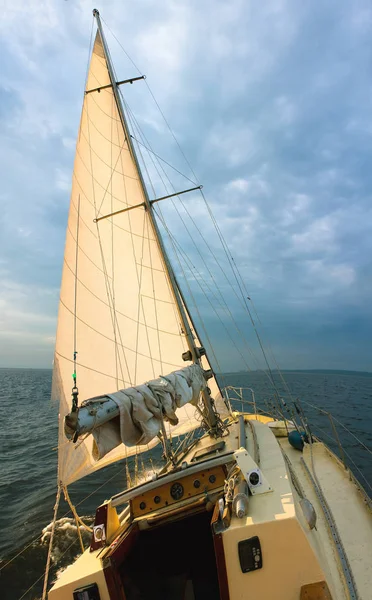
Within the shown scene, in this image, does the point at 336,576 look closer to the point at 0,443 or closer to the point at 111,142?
the point at 111,142

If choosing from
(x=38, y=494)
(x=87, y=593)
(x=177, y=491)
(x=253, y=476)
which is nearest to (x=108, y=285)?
(x=177, y=491)

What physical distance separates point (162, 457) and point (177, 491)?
1.54 metres

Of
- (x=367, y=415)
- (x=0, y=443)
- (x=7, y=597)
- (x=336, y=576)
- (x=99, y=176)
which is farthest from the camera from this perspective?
(x=367, y=415)

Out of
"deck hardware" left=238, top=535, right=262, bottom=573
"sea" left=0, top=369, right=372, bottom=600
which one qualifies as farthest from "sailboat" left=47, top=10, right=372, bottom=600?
"sea" left=0, top=369, right=372, bottom=600

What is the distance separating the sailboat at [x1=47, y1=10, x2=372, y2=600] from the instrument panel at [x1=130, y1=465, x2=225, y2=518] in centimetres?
2

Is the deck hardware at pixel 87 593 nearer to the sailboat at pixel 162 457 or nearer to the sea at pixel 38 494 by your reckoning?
the sailboat at pixel 162 457

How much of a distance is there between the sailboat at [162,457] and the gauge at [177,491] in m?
0.01

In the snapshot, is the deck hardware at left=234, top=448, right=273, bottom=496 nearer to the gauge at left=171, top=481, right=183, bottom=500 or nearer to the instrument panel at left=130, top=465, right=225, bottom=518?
the instrument panel at left=130, top=465, right=225, bottom=518

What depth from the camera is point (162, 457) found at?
18.6ft

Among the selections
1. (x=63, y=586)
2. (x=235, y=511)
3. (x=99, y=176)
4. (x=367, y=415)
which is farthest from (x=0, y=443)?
(x=367, y=415)

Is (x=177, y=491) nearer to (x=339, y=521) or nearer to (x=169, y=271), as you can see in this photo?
(x=339, y=521)

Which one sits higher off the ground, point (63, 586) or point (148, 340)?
point (148, 340)

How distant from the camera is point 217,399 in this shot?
343 inches

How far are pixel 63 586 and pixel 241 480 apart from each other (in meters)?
2.06
